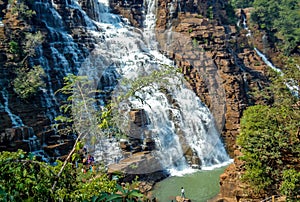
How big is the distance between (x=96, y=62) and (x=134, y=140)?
641 centimetres

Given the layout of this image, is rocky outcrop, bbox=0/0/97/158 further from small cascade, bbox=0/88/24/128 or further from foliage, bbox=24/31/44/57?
foliage, bbox=24/31/44/57

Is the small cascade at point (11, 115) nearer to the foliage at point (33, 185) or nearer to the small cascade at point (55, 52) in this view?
the small cascade at point (55, 52)

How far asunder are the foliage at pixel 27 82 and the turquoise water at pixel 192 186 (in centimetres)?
722

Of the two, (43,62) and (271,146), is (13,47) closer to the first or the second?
(43,62)

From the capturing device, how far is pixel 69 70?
17172 millimetres

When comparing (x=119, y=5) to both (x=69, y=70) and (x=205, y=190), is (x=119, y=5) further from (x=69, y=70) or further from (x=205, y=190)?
(x=205, y=190)

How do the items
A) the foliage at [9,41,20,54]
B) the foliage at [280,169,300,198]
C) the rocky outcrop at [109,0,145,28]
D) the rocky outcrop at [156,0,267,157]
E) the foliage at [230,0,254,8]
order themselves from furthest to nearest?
the foliage at [230,0,254,8], the rocky outcrop at [109,0,145,28], the rocky outcrop at [156,0,267,157], the foliage at [9,41,20,54], the foliage at [280,169,300,198]

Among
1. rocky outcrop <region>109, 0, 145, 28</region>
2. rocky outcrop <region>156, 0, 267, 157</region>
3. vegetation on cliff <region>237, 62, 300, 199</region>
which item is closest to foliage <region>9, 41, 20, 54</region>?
rocky outcrop <region>156, 0, 267, 157</region>

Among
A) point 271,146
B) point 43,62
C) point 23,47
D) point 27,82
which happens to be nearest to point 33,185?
point 271,146

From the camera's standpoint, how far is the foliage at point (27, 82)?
45.5 feet

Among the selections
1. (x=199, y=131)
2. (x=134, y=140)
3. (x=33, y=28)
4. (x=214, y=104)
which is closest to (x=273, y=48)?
(x=214, y=104)

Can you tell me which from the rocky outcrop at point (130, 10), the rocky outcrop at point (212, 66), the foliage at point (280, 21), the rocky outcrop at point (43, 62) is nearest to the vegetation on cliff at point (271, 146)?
the rocky outcrop at point (43, 62)

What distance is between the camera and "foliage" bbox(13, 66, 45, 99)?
1386 cm

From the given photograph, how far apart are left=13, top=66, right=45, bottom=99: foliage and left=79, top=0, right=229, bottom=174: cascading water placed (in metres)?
3.72
